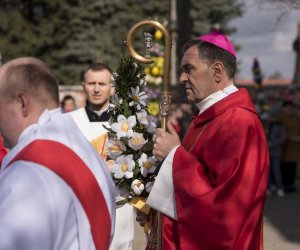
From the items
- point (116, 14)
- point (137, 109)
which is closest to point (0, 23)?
point (116, 14)

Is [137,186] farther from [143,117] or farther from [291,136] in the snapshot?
[291,136]

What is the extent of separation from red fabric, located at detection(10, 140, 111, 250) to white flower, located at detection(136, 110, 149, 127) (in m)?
1.65

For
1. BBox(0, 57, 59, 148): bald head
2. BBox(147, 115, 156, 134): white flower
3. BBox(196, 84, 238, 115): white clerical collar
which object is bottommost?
BBox(147, 115, 156, 134): white flower

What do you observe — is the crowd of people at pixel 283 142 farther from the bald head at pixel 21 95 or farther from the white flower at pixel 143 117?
the bald head at pixel 21 95

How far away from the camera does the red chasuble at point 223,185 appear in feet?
10.1

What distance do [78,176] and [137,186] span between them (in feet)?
5.58

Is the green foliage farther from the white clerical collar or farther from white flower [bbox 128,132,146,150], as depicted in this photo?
the white clerical collar

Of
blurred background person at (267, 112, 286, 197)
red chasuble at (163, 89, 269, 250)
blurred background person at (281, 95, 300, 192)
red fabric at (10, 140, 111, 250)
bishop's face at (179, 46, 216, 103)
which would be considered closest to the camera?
red fabric at (10, 140, 111, 250)

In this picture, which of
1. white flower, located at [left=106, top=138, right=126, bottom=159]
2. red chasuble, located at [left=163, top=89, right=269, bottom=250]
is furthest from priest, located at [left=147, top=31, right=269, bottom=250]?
white flower, located at [left=106, top=138, right=126, bottom=159]

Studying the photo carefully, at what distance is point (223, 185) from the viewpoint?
Answer: 3.06 metres

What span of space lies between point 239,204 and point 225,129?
1.41ft

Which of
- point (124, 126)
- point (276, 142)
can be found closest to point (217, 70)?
point (124, 126)

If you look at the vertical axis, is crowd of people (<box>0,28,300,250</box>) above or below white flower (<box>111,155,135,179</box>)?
above

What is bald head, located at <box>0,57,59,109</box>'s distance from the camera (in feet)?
6.40
